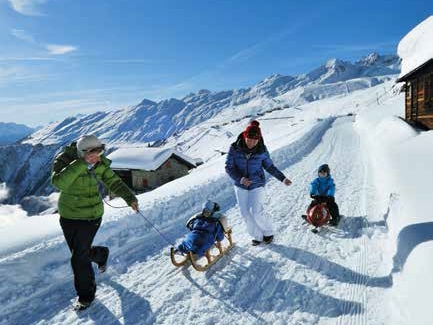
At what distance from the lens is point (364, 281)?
586 centimetres

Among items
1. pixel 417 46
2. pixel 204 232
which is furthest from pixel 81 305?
pixel 417 46

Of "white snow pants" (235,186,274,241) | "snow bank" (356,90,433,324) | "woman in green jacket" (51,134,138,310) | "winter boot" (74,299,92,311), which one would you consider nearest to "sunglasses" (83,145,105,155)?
"woman in green jacket" (51,134,138,310)

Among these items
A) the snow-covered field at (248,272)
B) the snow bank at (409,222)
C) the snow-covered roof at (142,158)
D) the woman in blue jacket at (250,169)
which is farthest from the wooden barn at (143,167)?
the woman in blue jacket at (250,169)

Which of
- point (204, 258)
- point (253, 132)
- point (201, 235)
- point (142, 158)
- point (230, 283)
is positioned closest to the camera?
point (230, 283)

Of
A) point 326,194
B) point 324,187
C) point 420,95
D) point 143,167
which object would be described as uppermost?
point 420,95

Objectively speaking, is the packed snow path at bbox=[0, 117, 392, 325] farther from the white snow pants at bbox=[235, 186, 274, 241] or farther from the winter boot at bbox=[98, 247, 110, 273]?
the white snow pants at bbox=[235, 186, 274, 241]

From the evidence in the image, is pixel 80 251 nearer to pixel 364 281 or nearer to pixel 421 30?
pixel 364 281

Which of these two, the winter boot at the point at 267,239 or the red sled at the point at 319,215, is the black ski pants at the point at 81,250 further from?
the red sled at the point at 319,215

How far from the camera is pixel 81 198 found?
16.7 ft

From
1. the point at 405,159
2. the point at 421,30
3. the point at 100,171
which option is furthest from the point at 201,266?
the point at 421,30

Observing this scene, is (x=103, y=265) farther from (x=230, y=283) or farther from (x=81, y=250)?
(x=230, y=283)

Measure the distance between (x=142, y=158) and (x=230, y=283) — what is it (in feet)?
101

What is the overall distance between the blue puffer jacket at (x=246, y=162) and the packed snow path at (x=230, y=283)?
1.45 metres

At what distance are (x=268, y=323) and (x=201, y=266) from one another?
1.88 m
